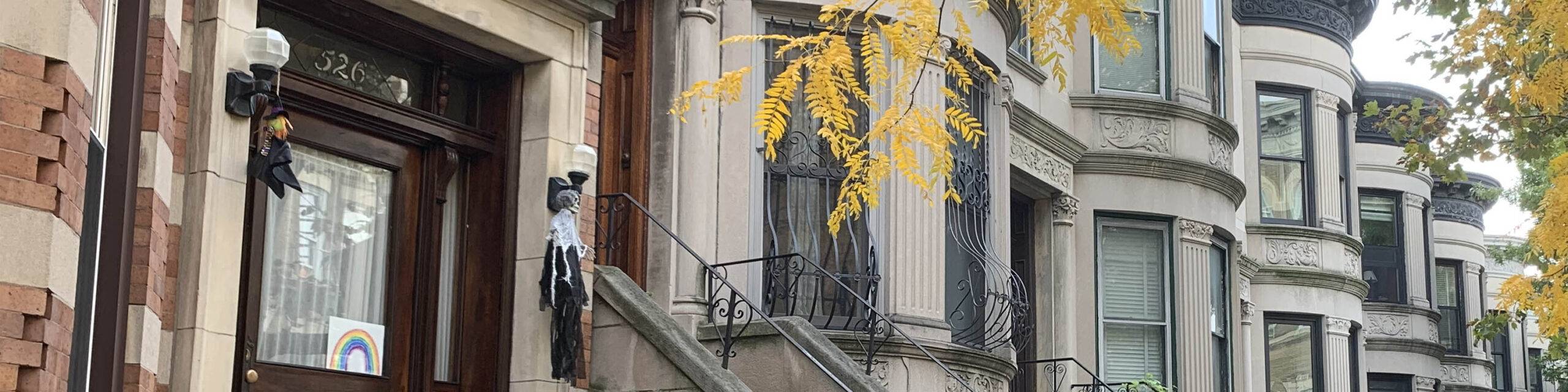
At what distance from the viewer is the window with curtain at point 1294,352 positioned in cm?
2286

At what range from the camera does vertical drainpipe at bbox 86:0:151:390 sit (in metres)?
6.36

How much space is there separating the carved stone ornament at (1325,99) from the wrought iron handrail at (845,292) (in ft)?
42.0

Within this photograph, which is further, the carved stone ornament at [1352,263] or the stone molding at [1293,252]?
the carved stone ornament at [1352,263]

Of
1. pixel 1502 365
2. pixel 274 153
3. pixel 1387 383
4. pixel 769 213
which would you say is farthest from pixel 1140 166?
pixel 1502 365

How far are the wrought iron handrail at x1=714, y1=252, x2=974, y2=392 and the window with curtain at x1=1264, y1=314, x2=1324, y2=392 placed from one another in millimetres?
11795

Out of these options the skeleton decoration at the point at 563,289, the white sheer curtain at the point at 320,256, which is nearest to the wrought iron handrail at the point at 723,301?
the skeleton decoration at the point at 563,289

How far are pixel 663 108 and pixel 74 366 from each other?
6.17 m

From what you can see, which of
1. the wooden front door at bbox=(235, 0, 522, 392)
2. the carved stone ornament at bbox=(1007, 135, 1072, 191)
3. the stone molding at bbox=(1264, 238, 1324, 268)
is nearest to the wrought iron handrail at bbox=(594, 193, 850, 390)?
A: the wooden front door at bbox=(235, 0, 522, 392)

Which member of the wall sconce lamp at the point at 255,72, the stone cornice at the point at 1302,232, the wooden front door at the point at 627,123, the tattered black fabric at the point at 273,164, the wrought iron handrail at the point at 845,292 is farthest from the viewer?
the stone cornice at the point at 1302,232

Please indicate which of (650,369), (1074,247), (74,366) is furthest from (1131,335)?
(74,366)

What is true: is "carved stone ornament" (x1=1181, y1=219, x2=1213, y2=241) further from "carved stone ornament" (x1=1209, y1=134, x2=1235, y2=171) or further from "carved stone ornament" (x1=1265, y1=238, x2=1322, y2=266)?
"carved stone ornament" (x1=1265, y1=238, x2=1322, y2=266)

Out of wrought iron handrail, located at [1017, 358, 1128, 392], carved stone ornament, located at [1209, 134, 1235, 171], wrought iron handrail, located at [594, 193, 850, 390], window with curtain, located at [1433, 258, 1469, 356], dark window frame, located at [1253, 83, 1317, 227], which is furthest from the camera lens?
window with curtain, located at [1433, 258, 1469, 356]

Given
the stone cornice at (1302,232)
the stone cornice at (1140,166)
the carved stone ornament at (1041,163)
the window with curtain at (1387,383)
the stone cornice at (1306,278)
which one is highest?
the stone cornice at (1302,232)

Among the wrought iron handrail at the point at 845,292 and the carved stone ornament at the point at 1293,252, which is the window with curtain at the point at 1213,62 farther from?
the wrought iron handrail at the point at 845,292
